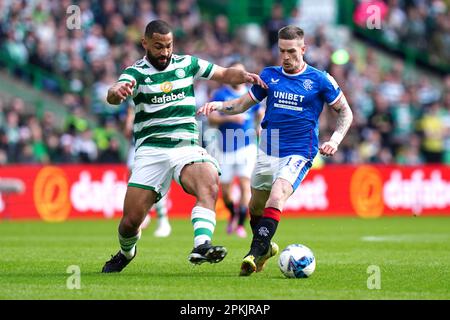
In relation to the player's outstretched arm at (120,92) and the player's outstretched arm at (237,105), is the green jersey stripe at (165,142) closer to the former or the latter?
the player's outstretched arm at (237,105)

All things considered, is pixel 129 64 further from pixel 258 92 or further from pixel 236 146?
pixel 258 92

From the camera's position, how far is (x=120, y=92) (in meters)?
9.55

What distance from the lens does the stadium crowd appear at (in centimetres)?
2405

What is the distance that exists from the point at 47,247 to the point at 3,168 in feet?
26.7

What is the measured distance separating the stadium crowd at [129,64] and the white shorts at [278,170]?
42.7 feet

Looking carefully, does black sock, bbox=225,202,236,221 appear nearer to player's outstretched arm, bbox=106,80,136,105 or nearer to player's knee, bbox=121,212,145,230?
player's knee, bbox=121,212,145,230

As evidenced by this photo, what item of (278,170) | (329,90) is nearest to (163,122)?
(278,170)

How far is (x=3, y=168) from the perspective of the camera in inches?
870

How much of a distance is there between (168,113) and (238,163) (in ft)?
24.8

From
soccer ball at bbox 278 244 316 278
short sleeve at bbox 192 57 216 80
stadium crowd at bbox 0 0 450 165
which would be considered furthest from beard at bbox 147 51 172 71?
stadium crowd at bbox 0 0 450 165

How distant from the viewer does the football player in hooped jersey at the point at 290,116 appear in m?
10.6

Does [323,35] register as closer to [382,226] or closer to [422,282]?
[382,226]

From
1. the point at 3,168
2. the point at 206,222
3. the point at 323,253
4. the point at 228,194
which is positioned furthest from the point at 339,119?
the point at 3,168

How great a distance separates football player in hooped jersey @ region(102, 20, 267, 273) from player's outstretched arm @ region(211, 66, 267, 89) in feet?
0.03
